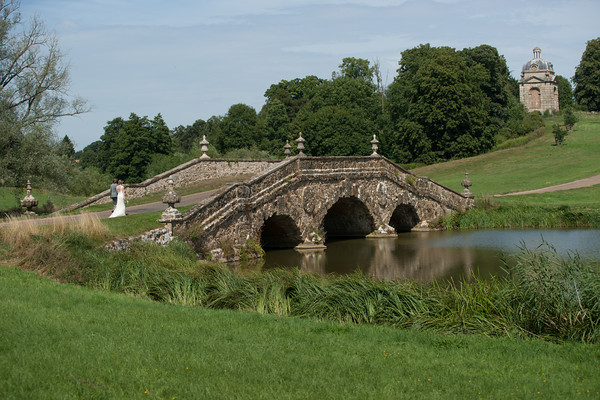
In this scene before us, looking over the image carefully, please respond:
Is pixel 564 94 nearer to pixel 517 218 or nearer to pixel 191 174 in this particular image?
pixel 517 218

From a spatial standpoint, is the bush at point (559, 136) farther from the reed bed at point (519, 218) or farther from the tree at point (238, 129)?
the tree at point (238, 129)

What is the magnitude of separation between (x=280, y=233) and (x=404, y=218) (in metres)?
8.85

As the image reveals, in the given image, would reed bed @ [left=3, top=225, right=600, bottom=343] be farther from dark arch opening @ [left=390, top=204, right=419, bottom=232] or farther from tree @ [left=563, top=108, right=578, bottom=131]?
tree @ [left=563, top=108, right=578, bottom=131]

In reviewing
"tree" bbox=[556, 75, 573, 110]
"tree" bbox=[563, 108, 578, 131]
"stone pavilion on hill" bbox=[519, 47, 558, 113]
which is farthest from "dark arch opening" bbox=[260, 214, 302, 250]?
"tree" bbox=[556, 75, 573, 110]

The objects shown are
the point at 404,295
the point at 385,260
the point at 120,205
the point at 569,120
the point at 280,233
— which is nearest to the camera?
the point at 404,295

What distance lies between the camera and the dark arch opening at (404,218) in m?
32.3

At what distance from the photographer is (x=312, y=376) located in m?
7.29

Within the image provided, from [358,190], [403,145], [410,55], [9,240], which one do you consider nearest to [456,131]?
[403,145]

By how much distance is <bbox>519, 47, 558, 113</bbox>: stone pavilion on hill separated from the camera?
94.1m

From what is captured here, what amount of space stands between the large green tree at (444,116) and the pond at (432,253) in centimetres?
3024

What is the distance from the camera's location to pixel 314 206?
26.1 m

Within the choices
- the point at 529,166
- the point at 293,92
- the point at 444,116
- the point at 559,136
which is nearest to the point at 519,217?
the point at 529,166

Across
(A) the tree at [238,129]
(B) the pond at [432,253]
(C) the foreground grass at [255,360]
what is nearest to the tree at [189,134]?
(A) the tree at [238,129]

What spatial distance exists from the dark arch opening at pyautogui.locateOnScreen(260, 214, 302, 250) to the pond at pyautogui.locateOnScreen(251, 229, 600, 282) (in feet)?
2.13
